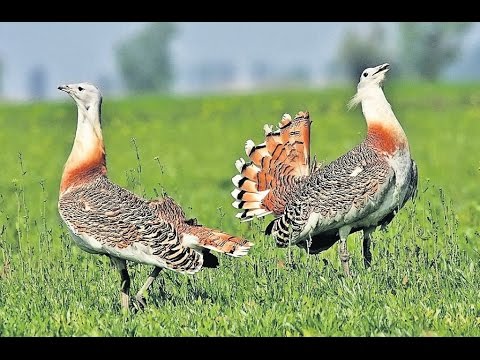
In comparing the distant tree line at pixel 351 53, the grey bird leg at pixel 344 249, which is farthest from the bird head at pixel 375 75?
the distant tree line at pixel 351 53

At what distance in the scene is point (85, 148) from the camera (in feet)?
17.9

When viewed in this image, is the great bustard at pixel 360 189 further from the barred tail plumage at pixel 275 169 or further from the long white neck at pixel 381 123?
the barred tail plumage at pixel 275 169

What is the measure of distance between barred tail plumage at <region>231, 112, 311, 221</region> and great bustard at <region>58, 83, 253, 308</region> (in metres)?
0.98

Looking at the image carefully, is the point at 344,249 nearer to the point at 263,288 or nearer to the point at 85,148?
the point at 263,288

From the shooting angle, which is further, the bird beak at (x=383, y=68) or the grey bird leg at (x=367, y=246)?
the grey bird leg at (x=367, y=246)

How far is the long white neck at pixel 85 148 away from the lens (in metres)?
5.45

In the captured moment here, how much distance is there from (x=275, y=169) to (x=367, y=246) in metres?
0.79

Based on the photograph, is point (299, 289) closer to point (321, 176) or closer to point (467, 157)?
point (321, 176)

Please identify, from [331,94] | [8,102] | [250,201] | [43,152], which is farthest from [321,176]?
[8,102]

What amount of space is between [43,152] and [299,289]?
36.3 feet

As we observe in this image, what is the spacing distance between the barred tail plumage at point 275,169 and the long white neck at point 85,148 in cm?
127

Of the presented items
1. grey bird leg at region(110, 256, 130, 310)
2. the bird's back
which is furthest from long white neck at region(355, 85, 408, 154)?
grey bird leg at region(110, 256, 130, 310)

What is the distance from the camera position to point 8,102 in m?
28.5

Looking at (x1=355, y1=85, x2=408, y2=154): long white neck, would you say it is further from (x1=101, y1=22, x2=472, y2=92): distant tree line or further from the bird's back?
(x1=101, y1=22, x2=472, y2=92): distant tree line
